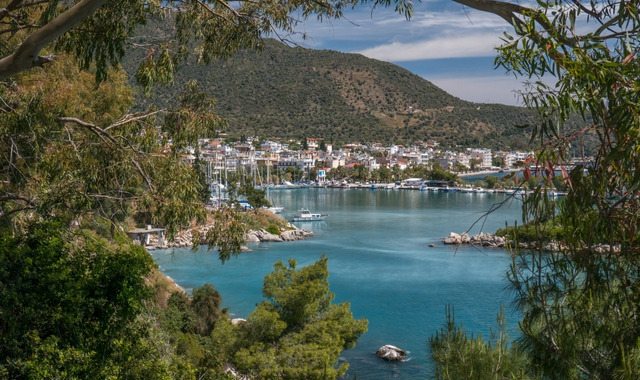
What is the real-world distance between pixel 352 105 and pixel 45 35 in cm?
7245

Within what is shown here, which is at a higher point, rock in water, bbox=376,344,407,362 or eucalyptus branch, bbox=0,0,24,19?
eucalyptus branch, bbox=0,0,24,19

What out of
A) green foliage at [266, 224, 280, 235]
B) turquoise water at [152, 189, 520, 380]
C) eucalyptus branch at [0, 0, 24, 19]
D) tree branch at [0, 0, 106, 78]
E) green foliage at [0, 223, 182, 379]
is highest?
eucalyptus branch at [0, 0, 24, 19]

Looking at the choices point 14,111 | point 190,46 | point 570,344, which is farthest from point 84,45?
point 570,344

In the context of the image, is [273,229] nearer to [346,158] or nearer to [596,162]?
[596,162]

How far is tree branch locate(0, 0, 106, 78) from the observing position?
2197 mm

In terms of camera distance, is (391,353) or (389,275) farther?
(389,275)

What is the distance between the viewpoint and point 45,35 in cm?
222

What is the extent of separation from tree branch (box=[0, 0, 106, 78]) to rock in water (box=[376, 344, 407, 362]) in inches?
Answer: 330

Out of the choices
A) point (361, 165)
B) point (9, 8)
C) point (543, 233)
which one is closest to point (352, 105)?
point (361, 165)

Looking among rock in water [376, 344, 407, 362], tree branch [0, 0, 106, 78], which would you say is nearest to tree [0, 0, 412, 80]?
tree branch [0, 0, 106, 78]

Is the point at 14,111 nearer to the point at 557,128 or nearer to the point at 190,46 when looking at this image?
the point at 190,46

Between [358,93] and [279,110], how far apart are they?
474 inches

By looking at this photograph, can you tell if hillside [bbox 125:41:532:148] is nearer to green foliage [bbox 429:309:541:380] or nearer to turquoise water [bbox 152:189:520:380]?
turquoise water [bbox 152:189:520:380]

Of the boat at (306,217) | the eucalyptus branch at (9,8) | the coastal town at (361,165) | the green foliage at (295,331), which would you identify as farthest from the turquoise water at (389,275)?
the coastal town at (361,165)
